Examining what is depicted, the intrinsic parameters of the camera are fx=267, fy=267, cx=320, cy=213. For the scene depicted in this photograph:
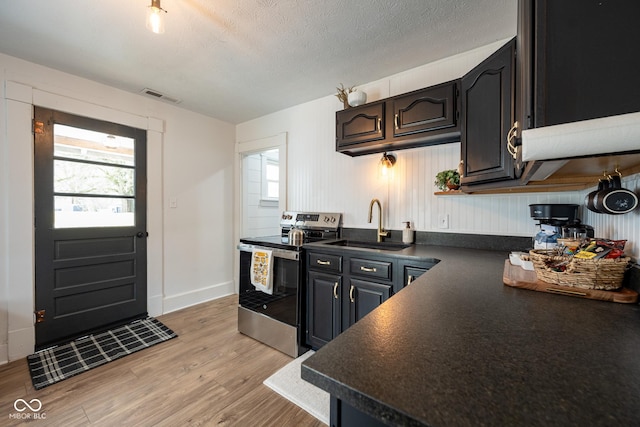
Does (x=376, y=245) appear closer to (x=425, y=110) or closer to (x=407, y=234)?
(x=407, y=234)

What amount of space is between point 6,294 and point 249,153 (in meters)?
2.64

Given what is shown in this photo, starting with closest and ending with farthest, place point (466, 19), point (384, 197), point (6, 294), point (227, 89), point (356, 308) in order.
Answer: point (466, 19) → point (356, 308) → point (6, 294) → point (384, 197) → point (227, 89)

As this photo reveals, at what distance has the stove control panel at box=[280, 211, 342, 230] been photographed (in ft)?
8.89

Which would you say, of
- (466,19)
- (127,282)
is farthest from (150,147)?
(466,19)

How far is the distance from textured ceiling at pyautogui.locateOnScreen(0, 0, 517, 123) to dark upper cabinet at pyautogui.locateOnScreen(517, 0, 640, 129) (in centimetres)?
116

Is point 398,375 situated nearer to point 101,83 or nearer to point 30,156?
point 30,156

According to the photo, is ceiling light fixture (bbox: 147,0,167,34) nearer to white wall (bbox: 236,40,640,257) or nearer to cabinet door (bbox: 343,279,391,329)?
white wall (bbox: 236,40,640,257)

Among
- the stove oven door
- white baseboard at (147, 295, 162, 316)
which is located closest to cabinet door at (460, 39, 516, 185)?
the stove oven door

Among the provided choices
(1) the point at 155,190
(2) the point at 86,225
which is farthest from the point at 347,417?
(1) the point at 155,190

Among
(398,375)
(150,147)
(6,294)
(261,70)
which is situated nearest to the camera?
(398,375)

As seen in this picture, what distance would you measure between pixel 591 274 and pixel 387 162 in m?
A: 1.67

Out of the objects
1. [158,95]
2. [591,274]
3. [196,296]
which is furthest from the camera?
[196,296]

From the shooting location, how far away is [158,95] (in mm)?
2828

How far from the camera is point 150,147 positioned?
2.92 meters
